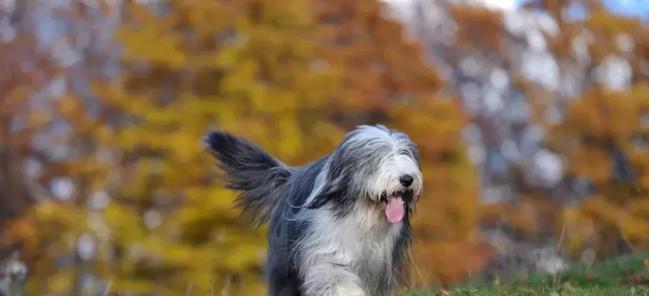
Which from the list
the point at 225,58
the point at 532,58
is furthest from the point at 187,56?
the point at 532,58

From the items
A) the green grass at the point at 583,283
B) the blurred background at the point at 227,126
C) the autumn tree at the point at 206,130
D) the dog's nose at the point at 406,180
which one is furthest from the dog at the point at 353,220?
the autumn tree at the point at 206,130

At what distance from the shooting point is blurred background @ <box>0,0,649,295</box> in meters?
25.0

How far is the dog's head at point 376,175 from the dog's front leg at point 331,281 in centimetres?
43

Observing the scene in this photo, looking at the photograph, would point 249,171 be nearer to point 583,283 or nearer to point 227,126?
point 583,283

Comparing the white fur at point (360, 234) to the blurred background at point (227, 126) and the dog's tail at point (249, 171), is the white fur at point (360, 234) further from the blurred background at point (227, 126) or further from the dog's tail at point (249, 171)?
the blurred background at point (227, 126)

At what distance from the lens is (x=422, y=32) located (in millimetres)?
42562

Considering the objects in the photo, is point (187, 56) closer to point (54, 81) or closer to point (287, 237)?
point (54, 81)

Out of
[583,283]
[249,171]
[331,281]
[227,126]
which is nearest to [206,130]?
[227,126]

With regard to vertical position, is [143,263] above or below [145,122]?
below

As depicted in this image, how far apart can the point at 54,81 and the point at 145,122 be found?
472 cm

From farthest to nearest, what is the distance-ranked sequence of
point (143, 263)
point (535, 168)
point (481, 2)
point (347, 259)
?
1. point (481, 2)
2. point (535, 168)
3. point (143, 263)
4. point (347, 259)

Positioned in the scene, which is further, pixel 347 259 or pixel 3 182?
pixel 3 182

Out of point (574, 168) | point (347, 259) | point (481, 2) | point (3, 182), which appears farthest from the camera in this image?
point (481, 2)

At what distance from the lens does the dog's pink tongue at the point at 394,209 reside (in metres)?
8.25
